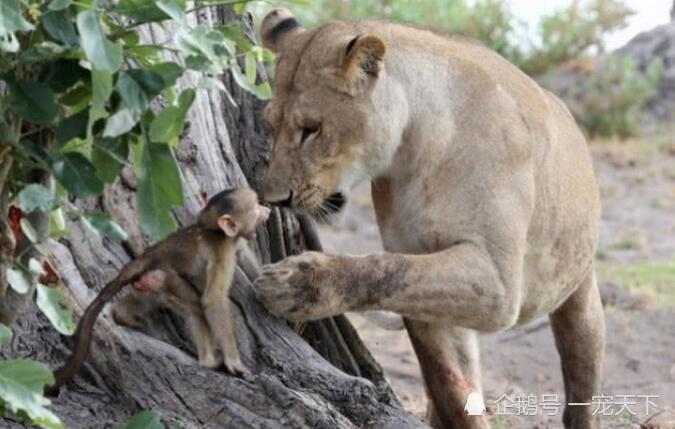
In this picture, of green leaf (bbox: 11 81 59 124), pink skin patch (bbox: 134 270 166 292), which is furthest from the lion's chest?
green leaf (bbox: 11 81 59 124)

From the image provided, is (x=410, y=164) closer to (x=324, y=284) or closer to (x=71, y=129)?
(x=324, y=284)

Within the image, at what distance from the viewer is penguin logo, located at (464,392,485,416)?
18.6 ft

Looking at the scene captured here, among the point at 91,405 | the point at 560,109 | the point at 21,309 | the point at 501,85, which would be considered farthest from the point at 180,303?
the point at 560,109

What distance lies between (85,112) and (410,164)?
6.24ft

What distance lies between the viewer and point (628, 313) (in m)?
9.31

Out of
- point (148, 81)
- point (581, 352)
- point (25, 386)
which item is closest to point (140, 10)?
point (148, 81)

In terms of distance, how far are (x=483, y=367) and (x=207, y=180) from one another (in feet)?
11.8

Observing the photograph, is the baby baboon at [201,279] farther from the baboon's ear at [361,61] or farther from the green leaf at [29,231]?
the green leaf at [29,231]

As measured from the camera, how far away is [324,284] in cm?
488

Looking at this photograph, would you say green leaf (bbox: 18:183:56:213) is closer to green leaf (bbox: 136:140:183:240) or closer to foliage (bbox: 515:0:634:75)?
green leaf (bbox: 136:140:183:240)

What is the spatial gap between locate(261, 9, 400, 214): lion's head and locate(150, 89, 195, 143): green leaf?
1.60m

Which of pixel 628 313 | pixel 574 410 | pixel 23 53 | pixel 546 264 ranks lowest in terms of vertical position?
pixel 628 313

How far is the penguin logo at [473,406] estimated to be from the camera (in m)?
5.68

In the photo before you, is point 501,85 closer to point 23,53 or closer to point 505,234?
point 505,234
